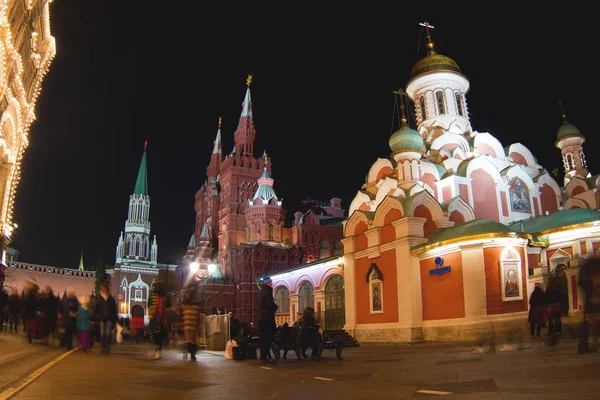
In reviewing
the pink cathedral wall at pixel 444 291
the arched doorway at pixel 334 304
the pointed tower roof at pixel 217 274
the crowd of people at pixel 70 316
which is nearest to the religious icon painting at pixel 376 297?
the pink cathedral wall at pixel 444 291

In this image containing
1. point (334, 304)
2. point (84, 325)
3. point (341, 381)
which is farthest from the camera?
point (334, 304)

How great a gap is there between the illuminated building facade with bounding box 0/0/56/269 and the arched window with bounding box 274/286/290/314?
16246mm

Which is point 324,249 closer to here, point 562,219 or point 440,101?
point 440,101

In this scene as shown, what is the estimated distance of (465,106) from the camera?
2761 cm

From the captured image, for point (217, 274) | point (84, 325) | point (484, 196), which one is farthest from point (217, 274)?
point (84, 325)

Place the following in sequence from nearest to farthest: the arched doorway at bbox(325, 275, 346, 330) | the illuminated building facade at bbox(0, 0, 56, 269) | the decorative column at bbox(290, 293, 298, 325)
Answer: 1. the illuminated building facade at bbox(0, 0, 56, 269)
2. the arched doorway at bbox(325, 275, 346, 330)
3. the decorative column at bbox(290, 293, 298, 325)

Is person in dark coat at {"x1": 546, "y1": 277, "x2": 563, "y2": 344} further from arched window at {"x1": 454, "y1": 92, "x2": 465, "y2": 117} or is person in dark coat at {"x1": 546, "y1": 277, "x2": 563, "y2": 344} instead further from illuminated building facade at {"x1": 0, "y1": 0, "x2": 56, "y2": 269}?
arched window at {"x1": 454, "y1": 92, "x2": 465, "y2": 117}

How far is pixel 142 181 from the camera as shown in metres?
69.8

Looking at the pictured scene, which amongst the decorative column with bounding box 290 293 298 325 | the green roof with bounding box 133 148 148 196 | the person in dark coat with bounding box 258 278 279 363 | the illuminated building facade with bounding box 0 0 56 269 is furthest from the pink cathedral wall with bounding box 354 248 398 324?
the green roof with bounding box 133 148 148 196

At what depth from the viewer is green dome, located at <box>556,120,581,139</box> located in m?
26.1

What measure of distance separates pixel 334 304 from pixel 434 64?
1467 cm

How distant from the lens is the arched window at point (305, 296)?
27.7 metres

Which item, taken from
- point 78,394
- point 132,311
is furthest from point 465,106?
point 132,311

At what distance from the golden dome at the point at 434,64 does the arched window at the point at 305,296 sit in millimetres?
13847
